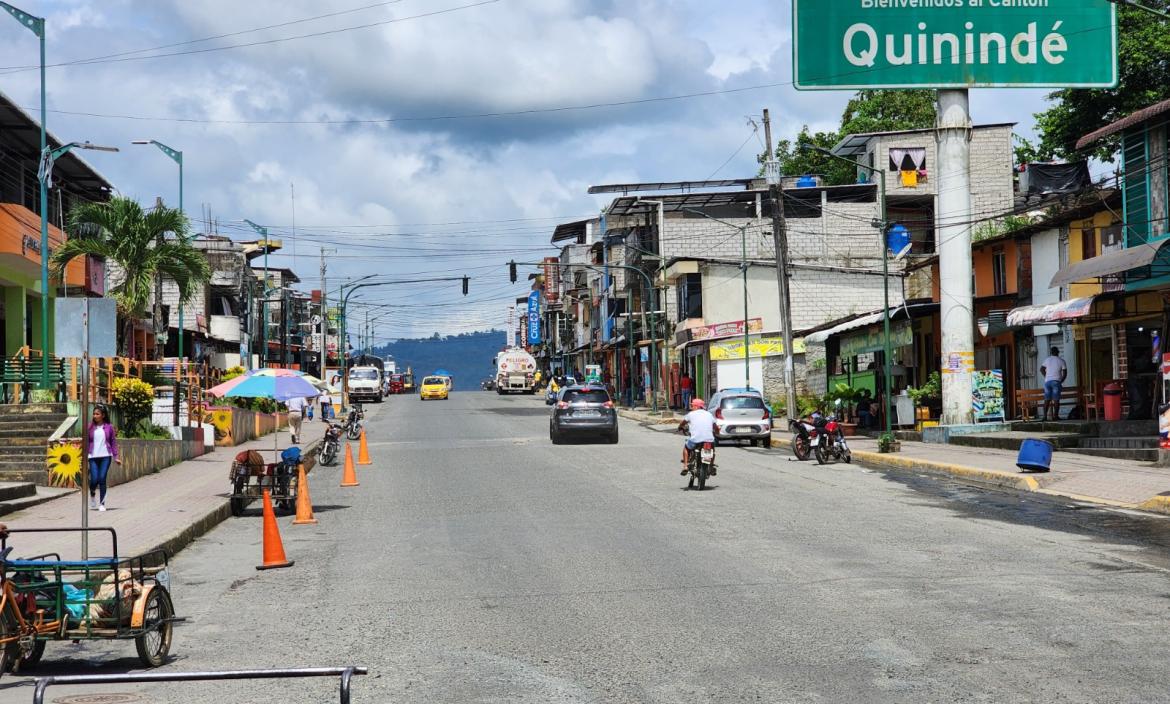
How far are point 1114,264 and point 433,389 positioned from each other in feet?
220

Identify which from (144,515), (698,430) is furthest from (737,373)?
(144,515)

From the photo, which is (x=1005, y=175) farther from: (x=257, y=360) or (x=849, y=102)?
(x=257, y=360)

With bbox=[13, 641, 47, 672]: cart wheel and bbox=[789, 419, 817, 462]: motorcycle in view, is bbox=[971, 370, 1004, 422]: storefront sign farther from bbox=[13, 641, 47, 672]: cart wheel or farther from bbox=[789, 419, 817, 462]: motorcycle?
bbox=[13, 641, 47, 672]: cart wheel

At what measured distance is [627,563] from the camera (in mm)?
12773

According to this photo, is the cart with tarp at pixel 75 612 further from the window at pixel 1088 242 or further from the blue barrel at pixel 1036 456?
the window at pixel 1088 242

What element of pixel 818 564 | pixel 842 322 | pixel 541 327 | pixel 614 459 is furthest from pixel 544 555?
pixel 541 327

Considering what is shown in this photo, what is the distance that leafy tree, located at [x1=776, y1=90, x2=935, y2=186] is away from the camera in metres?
70.9

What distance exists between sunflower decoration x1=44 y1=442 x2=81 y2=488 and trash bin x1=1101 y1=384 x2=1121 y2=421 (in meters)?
23.1

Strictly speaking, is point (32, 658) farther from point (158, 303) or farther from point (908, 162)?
point (908, 162)

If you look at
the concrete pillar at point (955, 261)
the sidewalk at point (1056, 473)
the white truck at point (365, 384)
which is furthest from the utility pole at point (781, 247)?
the white truck at point (365, 384)

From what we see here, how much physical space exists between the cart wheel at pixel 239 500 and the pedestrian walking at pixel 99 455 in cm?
189

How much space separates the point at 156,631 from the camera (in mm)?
8805

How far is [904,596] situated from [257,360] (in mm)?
76320

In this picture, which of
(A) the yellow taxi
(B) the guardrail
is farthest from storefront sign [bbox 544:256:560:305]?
(B) the guardrail
